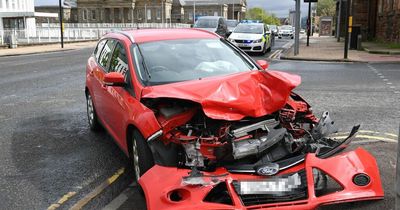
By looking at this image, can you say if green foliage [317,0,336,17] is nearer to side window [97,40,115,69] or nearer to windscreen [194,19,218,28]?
windscreen [194,19,218,28]

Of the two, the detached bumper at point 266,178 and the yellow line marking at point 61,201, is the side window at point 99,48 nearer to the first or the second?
the yellow line marking at point 61,201

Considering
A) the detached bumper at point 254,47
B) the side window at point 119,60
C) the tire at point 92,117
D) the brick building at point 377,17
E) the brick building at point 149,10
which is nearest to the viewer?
the side window at point 119,60

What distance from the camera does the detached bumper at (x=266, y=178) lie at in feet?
10.7

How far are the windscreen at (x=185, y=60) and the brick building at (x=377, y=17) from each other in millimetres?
25601

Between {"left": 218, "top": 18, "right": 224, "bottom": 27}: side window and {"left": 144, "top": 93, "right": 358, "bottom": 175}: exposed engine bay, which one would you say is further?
{"left": 218, "top": 18, "right": 224, "bottom": 27}: side window

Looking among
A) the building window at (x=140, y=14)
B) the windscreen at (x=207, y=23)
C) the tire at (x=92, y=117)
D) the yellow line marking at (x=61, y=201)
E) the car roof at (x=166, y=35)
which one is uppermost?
the building window at (x=140, y=14)

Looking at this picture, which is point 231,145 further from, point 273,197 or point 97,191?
point 97,191

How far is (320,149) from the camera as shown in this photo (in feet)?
12.2

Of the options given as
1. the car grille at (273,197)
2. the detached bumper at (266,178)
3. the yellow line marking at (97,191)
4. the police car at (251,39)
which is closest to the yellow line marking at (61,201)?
the yellow line marking at (97,191)

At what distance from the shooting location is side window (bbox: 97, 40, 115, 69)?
590 centimetres

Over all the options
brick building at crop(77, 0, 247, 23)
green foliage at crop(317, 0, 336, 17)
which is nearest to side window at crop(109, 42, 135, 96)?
green foliage at crop(317, 0, 336, 17)

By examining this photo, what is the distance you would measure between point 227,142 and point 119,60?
7.52 feet

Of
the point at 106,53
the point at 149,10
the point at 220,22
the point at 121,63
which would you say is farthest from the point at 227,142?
the point at 149,10

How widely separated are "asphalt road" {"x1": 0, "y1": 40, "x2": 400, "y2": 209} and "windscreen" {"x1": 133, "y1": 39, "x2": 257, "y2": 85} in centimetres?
122
